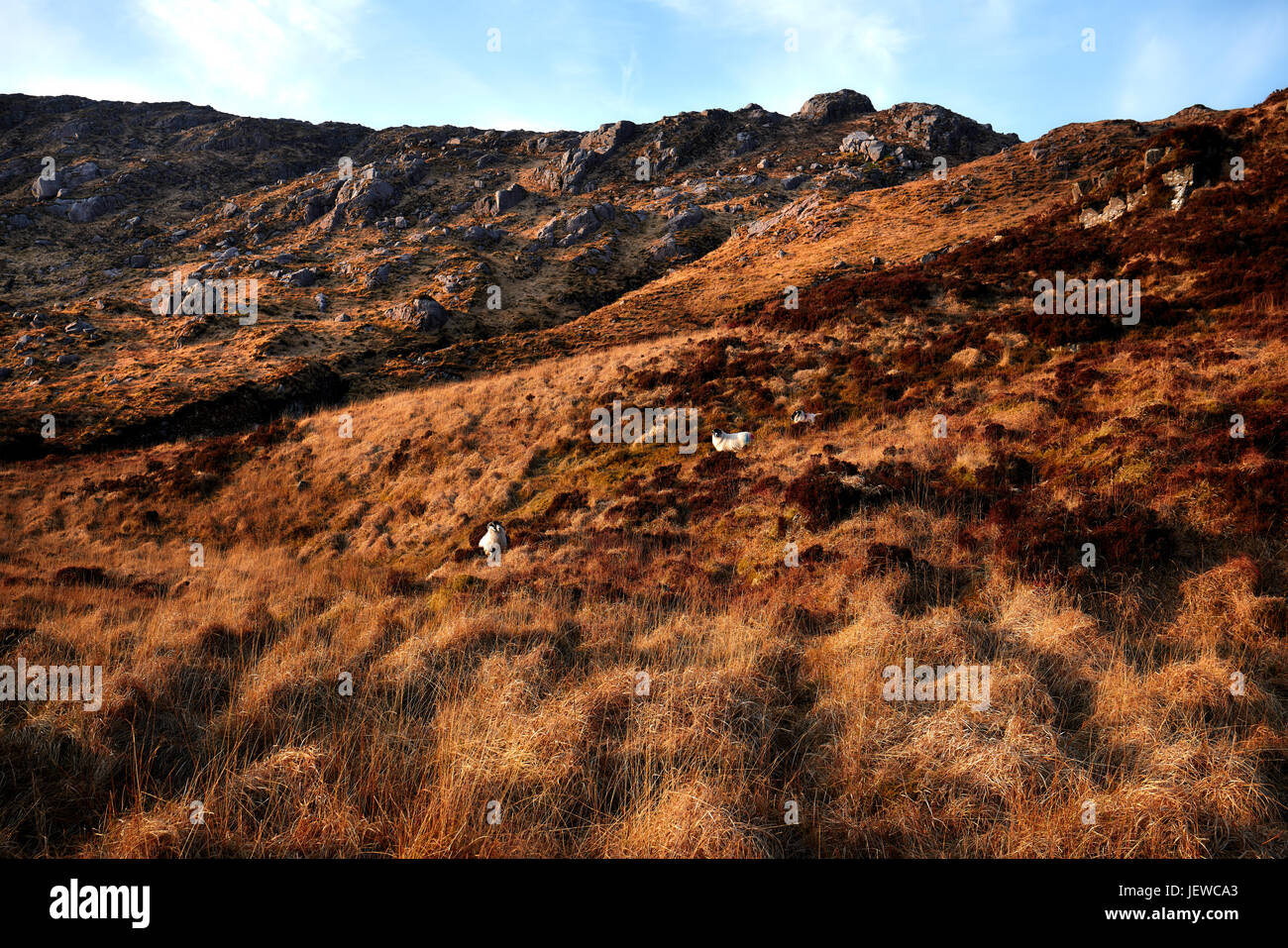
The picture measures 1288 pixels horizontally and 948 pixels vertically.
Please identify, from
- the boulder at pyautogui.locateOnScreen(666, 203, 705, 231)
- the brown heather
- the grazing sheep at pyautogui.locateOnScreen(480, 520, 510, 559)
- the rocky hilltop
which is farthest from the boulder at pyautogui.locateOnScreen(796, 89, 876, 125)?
the grazing sheep at pyautogui.locateOnScreen(480, 520, 510, 559)

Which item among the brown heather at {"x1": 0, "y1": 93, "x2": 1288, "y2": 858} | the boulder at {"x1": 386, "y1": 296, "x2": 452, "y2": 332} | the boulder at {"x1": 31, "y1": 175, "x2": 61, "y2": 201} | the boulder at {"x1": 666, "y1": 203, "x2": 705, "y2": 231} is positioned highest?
the boulder at {"x1": 31, "y1": 175, "x2": 61, "y2": 201}

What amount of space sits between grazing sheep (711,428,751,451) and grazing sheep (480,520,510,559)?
22.6 ft

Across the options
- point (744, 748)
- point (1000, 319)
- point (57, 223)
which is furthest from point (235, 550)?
point (57, 223)

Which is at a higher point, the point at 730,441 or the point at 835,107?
the point at 835,107

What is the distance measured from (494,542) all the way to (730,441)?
7548mm

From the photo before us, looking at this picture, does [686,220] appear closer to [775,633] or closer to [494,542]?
[494,542]

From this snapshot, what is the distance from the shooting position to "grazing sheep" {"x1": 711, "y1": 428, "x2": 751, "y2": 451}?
15984mm

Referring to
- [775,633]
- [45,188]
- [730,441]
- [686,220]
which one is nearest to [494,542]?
[730,441]

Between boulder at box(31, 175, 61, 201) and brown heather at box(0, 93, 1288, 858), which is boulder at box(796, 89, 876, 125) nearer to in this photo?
brown heather at box(0, 93, 1288, 858)

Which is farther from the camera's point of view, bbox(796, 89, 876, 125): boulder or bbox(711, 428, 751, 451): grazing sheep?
bbox(796, 89, 876, 125): boulder

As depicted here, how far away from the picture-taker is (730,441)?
16156mm

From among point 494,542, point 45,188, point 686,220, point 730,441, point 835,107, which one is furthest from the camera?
point 835,107

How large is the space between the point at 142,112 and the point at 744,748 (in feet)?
615

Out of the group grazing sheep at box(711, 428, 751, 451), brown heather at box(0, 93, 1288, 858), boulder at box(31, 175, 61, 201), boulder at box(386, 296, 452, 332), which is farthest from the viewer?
boulder at box(31, 175, 61, 201)
